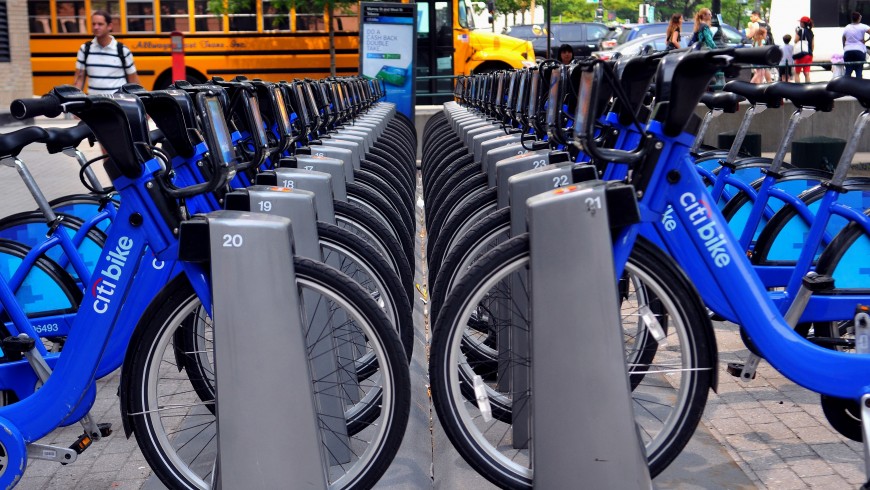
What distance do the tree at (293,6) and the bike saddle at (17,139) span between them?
70.2 feet

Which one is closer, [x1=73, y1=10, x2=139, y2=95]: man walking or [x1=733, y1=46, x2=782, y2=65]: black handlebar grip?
[x1=733, y1=46, x2=782, y2=65]: black handlebar grip

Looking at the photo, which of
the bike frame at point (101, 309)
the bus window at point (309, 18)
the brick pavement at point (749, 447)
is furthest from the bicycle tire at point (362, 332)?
the bus window at point (309, 18)

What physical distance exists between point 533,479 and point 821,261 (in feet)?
5.82

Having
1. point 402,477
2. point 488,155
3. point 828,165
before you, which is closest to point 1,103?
point 828,165

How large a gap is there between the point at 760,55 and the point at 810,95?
1449mm

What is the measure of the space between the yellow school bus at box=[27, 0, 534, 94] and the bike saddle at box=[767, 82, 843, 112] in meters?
21.2

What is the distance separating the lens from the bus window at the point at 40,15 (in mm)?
26703

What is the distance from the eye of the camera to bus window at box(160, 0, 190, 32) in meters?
26.3

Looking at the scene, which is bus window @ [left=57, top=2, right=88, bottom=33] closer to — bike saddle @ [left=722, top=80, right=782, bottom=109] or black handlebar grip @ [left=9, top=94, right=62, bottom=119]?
bike saddle @ [left=722, top=80, right=782, bottom=109]

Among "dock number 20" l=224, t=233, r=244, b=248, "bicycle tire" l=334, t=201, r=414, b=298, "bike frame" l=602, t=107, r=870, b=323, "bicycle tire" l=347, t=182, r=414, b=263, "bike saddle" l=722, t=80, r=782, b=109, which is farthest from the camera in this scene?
"bicycle tire" l=347, t=182, r=414, b=263

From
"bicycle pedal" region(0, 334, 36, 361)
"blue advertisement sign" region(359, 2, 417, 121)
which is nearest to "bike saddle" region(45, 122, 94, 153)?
"bicycle pedal" region(0, 334, 36, 361)

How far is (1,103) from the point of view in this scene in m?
19.0

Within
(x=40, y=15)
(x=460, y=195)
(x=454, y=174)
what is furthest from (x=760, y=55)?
(x=40, y=15)

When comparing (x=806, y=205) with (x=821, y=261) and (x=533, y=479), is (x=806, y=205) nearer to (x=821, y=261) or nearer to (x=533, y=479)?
(x=821, y=261)
